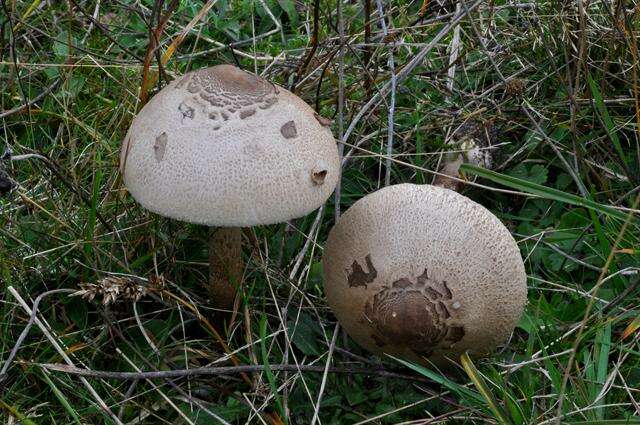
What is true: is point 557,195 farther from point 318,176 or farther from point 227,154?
point 227,154

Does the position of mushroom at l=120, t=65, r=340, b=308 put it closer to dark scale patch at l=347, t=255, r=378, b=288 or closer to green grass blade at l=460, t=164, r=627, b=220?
dark scale patch at l=347, t=255, r=378, b=288

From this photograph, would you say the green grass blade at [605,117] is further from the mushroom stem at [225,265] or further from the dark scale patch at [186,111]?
the dark scale patch at [186,111]

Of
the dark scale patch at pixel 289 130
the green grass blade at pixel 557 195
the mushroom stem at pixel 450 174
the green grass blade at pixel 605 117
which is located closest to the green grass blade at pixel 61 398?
the dark scale patch at pixel 289 130

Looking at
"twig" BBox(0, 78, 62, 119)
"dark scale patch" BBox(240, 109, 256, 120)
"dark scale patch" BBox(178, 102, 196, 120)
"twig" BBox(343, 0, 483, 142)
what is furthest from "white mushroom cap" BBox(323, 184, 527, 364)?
"twig" BBox(0, 78, 62, 119)

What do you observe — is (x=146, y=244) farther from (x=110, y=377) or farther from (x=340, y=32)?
(x=340, y=32)

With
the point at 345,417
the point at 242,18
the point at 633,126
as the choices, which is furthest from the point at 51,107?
the point at 633,126
